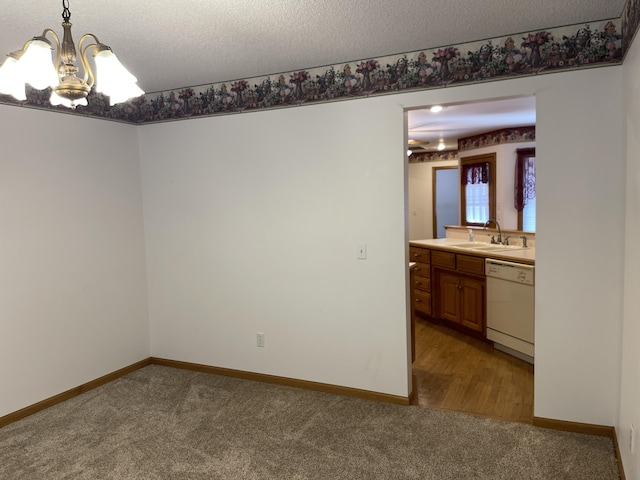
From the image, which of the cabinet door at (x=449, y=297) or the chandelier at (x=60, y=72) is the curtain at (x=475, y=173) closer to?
the cabinet door at (x=449, y=297)

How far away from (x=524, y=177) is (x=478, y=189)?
78 cm

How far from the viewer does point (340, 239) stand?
327cm

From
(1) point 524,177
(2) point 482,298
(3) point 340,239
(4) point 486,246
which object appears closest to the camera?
(3) point 340,239

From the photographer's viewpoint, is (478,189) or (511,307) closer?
(511,307)

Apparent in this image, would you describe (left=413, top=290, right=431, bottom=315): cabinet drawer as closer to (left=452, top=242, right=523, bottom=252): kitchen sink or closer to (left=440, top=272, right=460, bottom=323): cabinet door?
(left=440, top=272, right=460, bottom=323): cabinet door

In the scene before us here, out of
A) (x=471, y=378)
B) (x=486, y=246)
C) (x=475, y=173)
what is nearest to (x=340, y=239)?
(x=471, y=378)

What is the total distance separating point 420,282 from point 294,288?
2.38 m

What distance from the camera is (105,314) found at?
12.1 ft

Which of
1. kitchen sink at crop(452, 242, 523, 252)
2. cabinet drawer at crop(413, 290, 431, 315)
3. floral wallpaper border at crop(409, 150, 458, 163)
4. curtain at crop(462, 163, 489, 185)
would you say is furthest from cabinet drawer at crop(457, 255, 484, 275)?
floral wallpaper border at crop(409, 150, 458, 163)

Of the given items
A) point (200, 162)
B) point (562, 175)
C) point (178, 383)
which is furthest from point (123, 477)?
point (562, 175)

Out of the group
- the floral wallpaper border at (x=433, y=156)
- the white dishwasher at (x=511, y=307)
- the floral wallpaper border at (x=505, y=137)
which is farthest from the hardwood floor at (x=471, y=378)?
the floral wallpaper border at (x=433, y=156)

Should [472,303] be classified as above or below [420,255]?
below

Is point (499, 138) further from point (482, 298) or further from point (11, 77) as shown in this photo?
point (11, 77)

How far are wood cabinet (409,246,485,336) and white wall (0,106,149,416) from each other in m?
2.58
